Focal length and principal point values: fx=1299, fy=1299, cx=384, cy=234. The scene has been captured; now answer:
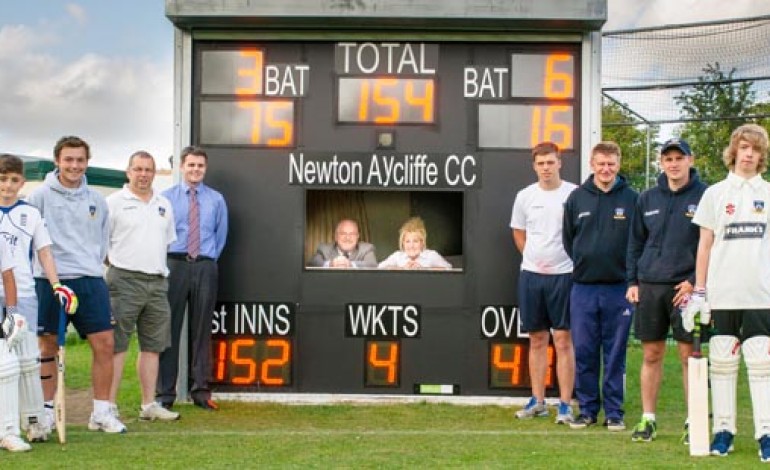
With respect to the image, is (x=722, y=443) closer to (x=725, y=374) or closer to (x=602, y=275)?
(x=725, y=374)

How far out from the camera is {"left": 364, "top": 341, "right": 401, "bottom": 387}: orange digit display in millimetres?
9648

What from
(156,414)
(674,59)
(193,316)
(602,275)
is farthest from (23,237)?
(674,59)

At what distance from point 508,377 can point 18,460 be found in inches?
155

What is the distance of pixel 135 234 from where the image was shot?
876cm

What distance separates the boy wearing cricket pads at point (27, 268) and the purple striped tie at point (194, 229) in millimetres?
1753

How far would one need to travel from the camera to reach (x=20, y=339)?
7312 millimetres

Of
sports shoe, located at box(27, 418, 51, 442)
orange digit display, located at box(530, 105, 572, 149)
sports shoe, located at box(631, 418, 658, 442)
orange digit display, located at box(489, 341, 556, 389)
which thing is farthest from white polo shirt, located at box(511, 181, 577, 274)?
sports shoe, located at box(27, 418, 51, 442)

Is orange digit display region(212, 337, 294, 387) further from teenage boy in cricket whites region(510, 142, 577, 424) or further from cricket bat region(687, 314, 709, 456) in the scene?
cricket bat region(687, 314, 709, 456)

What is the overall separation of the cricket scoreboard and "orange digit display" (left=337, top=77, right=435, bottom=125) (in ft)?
0.03

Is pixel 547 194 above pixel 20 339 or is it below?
above

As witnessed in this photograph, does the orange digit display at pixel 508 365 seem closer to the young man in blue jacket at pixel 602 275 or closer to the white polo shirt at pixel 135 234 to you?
the young man in blue jacket at pixel 602 275

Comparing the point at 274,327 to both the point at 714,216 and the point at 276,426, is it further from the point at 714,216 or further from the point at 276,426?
the point at 714,216

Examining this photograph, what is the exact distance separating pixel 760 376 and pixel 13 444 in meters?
4.13

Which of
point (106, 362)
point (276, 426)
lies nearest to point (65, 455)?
point (106, 362)
